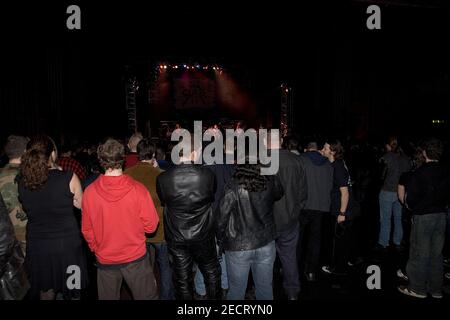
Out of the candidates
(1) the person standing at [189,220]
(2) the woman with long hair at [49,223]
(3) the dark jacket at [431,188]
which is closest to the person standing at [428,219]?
(3) the dark jacket at [431,188]

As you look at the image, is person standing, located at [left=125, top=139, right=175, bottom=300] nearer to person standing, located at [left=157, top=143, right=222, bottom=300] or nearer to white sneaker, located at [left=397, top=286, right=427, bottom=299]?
person standing, located at [left=157, top=143, right=222, bottom=300]

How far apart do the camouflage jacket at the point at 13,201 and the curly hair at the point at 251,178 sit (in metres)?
1.78

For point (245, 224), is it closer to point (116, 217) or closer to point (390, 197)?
point (116, 217)

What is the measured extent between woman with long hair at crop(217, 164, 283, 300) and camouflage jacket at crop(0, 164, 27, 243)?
1.59m

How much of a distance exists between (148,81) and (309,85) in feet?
21.5

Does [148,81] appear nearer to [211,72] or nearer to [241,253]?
[211,72]

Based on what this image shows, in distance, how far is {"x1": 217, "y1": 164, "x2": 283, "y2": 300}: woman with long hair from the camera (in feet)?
9.12

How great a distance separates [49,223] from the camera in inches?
101

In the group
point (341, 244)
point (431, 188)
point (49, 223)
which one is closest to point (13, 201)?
point (49, 223)

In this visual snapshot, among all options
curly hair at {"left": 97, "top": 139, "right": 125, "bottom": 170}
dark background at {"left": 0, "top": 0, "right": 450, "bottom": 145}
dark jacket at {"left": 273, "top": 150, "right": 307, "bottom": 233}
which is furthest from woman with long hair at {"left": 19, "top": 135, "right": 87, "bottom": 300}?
dark background at {"left": 0, "top": 0, "right": 450, "bottom": 145}

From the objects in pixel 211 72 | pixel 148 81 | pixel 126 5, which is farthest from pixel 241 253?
pixel 211 72

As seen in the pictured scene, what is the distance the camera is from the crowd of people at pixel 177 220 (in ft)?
8.16

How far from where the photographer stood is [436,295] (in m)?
3.52

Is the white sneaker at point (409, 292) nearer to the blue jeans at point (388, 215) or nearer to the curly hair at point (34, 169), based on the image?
the blue jeans at point (388, 215)
